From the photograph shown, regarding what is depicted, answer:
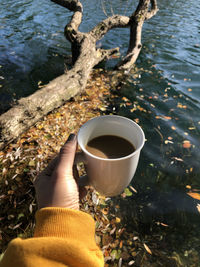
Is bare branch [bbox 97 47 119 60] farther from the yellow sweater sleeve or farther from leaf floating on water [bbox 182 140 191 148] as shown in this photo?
the yellow sweater sleeve

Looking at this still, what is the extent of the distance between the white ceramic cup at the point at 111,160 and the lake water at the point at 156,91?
1541mm

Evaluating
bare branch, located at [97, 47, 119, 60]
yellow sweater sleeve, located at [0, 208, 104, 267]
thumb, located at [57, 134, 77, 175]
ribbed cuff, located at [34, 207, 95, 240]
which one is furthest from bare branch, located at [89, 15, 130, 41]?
yellow sweater sleeve, located at [0, 208, 104, 267]

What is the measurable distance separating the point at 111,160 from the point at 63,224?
499mm

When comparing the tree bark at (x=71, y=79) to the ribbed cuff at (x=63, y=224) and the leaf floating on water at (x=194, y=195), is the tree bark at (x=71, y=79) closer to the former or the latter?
the ribbed cuff at (x=63, y=224)

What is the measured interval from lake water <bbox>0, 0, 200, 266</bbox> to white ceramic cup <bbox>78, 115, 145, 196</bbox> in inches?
60.7

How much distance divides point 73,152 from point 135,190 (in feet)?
6.28

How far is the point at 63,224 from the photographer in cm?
122

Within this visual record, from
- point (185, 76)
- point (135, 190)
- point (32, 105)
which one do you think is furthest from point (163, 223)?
point (185, 76)

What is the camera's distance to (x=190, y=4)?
12438mm

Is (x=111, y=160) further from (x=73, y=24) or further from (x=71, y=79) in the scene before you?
(x=73, y=24)

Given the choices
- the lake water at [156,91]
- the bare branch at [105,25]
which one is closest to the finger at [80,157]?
the lake water at [156,91]

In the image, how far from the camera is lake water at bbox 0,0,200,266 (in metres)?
2.86

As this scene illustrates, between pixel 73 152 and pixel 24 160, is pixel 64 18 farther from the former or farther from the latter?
pixel 73 152

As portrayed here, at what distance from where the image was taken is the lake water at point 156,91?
2.86m
